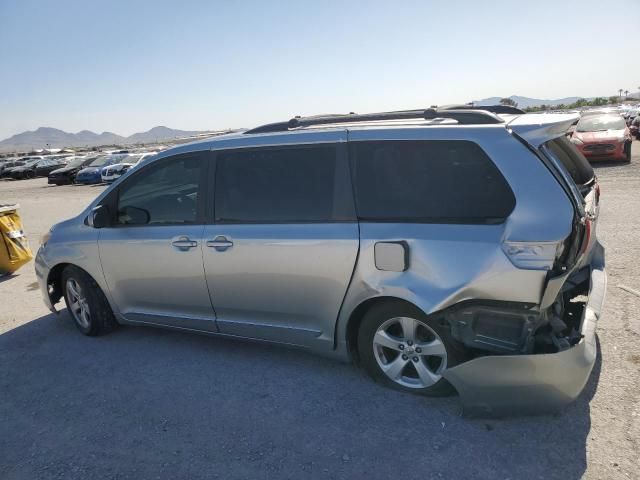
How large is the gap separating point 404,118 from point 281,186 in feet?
3.27

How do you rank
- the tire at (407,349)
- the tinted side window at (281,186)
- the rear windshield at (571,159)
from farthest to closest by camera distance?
the tinted side window at (281,186)
the rear windshield at (571,159)
the tire at (407,349)

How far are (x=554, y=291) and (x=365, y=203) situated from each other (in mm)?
1230

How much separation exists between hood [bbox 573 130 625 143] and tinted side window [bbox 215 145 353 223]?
1354 centimetres

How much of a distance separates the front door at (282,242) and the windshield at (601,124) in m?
14.2

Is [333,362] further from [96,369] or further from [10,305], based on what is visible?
[10,305]

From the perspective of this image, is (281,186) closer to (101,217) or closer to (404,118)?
(404,118)

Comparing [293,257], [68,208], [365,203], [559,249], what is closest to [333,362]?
[293,257]

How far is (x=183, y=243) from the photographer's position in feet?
12.7

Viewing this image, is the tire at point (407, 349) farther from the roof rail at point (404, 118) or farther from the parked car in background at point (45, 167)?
the parked car in background at point (45, 167)

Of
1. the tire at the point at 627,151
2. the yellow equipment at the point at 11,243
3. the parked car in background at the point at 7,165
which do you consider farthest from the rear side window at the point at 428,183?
the parked car in background at the point at 7,165

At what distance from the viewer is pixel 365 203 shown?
10.6ft

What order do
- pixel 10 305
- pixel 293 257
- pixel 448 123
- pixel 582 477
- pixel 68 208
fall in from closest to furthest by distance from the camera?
1. pixel 582 477
2. pixel 448 123
3. pixel 293 257
4. pixel 10 305
5. pixel 68 208

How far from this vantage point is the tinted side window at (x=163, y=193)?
393 cm

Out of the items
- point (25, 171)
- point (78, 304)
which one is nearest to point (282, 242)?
point (78, 304)
